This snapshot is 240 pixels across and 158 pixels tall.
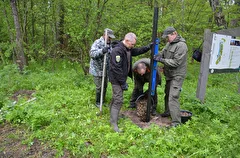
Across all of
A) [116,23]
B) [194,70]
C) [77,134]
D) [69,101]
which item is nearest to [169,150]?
[77,134]

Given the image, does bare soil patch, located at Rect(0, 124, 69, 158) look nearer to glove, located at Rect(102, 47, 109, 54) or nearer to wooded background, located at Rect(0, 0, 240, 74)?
glove, located at Rect(102, 47, 109, 54)

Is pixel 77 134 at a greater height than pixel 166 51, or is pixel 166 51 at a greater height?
pixel 166 51

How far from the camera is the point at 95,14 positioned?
697 centimetres

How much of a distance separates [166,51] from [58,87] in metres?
3.78

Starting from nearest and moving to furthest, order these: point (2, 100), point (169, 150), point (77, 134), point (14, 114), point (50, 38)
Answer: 1. point (169, 150)
2. point (77, 134)
3. point (14, 114)
4. point (2, 100)
5. point (50, 38)

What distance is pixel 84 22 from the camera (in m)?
7.09

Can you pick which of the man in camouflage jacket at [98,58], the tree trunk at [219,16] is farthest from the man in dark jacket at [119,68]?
the tree trunk at [219,16]

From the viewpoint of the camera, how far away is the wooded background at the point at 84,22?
715 centimetres

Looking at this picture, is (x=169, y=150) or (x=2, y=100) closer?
(x=169, y=150)

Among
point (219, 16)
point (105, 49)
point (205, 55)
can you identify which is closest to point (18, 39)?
point (105, 49)

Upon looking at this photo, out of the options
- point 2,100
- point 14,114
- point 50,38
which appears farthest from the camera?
point 50,38

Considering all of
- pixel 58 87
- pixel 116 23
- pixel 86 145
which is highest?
pixel 116 23

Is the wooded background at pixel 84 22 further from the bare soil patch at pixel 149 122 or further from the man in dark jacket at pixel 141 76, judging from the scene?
the bare soil patch at pixel 149 122

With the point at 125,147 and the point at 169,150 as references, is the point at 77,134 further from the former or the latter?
the point at 169,150
